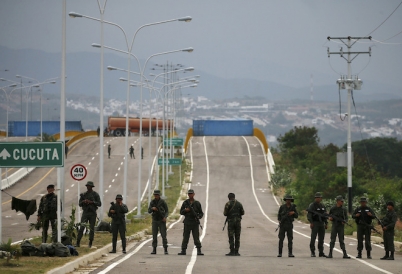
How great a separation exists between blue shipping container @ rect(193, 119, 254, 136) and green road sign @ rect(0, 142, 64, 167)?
318ft

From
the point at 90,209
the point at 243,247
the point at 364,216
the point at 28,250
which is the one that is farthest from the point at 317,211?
the point at 28,250

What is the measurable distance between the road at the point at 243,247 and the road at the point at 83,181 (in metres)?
5.94

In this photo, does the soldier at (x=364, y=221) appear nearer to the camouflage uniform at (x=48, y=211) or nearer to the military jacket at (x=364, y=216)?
the military jacket at (x=364, y=216)

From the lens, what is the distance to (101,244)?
83.3 feet

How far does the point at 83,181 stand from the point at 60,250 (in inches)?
2180

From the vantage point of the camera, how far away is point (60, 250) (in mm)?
19906

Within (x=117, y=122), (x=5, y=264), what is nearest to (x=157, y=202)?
(x=5, y=264)

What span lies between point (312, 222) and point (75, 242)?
22.6 feet

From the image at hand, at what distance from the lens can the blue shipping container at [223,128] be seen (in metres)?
117

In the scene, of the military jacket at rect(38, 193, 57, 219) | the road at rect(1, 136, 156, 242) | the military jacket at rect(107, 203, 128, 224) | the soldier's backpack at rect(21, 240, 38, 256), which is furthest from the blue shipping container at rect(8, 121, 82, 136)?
the soldier's backpack at rect(21, 240, 38, 256)

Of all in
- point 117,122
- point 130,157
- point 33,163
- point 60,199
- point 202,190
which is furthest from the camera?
point 117,122

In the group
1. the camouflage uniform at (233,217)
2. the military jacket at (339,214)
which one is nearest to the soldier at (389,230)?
the military jacket at (339,214)

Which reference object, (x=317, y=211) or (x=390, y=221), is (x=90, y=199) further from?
(x=390, y=221)

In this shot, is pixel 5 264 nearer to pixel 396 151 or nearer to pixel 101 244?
pixel 101 244
